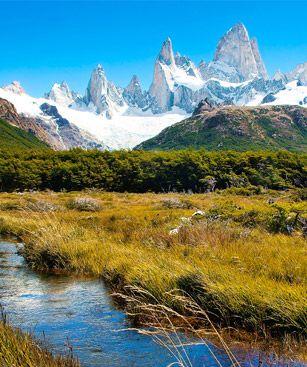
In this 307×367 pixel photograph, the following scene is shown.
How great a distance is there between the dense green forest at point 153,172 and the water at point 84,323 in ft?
231

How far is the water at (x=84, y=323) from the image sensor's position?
8.23 meters

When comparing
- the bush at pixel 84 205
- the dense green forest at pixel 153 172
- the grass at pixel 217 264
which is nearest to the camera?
the grass at pixel 217 264

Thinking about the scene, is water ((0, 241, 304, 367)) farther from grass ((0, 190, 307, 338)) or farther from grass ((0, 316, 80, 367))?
grass ((0, 190, 307, 338))

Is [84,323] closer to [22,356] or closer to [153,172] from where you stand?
[22,356]

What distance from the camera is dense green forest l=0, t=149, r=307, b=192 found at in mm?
86750

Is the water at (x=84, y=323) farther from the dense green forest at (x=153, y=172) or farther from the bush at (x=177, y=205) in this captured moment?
the dense green forest at (x=153, y=172)

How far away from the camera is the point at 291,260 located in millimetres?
12438

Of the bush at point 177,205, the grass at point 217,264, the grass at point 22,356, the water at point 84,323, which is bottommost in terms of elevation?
the bush at point 177,205

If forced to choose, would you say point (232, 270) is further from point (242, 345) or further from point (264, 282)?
point (242, 345)

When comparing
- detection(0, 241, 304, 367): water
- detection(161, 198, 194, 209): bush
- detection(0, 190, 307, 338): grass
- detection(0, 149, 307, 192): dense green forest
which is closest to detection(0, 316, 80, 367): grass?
detection(0, 241, 304, 367): water

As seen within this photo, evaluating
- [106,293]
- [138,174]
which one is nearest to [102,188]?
[138,174]

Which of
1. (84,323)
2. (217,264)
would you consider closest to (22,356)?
(84,323)

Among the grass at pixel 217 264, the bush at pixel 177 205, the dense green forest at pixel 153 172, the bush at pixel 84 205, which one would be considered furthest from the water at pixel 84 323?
the dense green forest at pixel 153 172

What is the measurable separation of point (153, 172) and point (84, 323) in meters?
78.1
